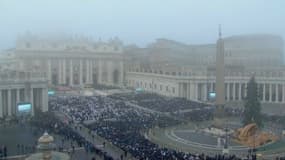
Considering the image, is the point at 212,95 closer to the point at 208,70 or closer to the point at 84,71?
the point at 208,70

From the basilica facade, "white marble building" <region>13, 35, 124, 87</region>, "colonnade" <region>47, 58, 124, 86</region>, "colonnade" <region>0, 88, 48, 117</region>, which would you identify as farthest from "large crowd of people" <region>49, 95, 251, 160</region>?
"colonnade" <region>47, 58, 124, 86</region>

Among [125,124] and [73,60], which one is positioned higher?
[73,60]

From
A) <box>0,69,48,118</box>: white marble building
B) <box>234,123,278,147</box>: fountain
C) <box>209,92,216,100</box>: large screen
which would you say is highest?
<box>0,69,48,118</box>: white marble building

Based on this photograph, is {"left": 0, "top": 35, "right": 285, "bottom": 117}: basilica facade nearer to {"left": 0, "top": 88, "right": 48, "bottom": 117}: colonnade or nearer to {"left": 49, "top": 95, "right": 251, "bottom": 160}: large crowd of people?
{"left": 0, "top": 88, "right": 48, "bottom": 117}: colonnade

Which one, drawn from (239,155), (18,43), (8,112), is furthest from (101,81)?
(239,155)

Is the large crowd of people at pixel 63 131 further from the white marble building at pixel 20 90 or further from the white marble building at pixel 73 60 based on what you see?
the white marble building at pixel 73 60

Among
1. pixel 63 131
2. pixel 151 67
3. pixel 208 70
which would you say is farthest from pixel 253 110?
pixel 151 67

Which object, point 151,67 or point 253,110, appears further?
point 151,67

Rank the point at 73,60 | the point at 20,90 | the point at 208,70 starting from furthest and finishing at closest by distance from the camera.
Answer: the point at 73,60, the point at 208,70, the point at 20,90
